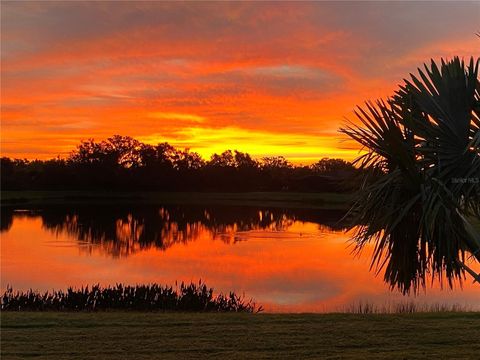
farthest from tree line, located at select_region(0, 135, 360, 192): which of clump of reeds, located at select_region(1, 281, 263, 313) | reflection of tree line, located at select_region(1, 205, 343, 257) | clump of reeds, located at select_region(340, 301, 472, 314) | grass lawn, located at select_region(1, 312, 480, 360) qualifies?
grass lawn, located at select_region(1, 312, 480, 360)

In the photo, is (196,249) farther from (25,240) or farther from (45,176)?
(45,176)

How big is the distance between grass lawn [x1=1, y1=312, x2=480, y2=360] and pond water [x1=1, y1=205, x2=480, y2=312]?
216 centimetres

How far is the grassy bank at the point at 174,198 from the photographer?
62531 millimetres

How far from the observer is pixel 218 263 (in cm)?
1914

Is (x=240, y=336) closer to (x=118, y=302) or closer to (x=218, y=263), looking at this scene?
(x=118, y=302)

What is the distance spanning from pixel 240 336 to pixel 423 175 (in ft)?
11.1

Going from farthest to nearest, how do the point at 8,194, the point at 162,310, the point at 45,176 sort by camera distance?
1. the point at 45,176
2. the point at 8,194
3. the point at 162,310

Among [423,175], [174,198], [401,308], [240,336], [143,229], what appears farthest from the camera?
[174,198]

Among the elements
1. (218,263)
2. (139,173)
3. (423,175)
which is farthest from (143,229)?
(139,173)

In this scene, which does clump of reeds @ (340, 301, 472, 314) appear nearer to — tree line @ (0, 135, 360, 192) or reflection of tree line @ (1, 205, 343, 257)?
reflection of tree line @ (1, 205, 343, 257)

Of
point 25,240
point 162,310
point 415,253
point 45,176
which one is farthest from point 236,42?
point 45,176

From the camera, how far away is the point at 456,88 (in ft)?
16.9

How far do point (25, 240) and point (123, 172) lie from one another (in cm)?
5370

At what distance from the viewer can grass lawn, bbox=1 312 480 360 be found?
597cm
